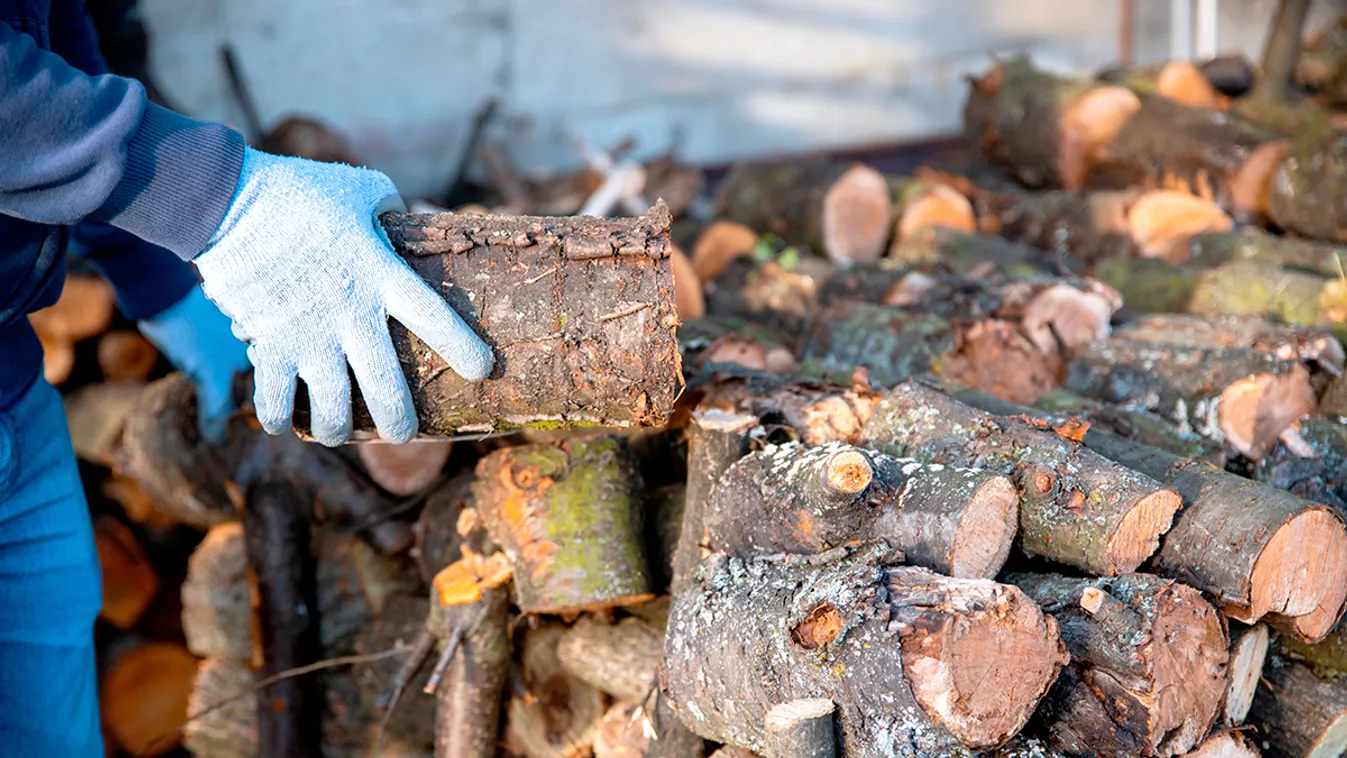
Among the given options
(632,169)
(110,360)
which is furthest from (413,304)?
(632,169)

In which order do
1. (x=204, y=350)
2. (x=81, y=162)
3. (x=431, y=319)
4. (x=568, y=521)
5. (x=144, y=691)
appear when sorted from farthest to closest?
(x=144, y=691)
(x=204, y=350)
(x=568, y=521)
(x=431, y=319)
(x=81, y=162)

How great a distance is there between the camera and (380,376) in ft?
4.67

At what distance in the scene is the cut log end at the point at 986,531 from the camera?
1463mm

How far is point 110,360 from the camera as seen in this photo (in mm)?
3283

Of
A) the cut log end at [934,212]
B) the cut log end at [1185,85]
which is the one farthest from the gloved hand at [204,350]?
the cut log end at [1185,85]

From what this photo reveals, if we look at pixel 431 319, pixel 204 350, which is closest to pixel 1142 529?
pixel 431 319

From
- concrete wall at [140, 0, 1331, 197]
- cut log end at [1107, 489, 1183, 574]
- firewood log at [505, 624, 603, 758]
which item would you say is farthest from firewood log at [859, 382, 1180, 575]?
concrete wall at [140, 0, 1331, 197]

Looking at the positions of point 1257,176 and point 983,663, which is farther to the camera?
point 1257,176

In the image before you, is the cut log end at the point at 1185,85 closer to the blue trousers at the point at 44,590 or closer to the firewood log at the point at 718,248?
the firewood log at the point at 718,248

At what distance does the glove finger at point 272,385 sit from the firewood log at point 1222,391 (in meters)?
1.70

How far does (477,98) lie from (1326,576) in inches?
172

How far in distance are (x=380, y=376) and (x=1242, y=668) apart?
4.38 ft

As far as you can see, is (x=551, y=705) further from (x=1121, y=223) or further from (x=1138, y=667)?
(x=1121, y=223)

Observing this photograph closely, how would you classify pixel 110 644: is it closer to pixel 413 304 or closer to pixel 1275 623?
pixel 413 304
